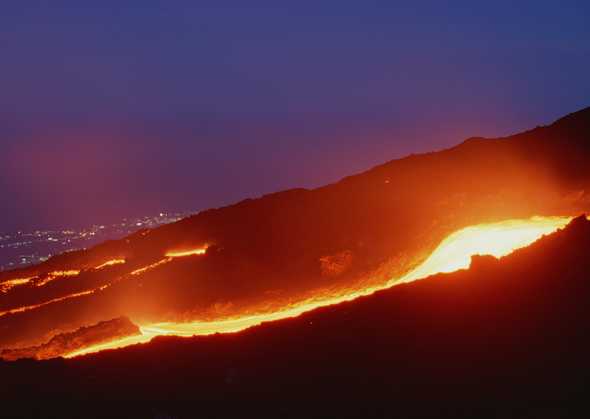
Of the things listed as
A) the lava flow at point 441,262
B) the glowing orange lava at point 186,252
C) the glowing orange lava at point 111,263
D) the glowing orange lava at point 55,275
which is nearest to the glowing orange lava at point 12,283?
the glowing orange lava at point 55,275

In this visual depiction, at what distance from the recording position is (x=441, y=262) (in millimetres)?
14680

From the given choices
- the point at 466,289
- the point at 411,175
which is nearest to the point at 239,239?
the point at 411,175

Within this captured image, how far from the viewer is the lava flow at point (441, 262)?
14.1 m

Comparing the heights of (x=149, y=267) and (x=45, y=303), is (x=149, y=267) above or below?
above

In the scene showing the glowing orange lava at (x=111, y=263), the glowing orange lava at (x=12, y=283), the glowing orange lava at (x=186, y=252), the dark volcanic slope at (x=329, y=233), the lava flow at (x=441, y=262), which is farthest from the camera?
the glowing orange lava at (x=12, y=283)

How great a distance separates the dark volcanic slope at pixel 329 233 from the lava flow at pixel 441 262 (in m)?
0.53

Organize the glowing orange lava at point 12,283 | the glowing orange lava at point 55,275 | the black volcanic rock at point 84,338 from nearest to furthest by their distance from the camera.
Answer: the black volcanic rock at point 84,338 → the glowing orange lava at point 55,275 → the glowing orange lava at point 12,283

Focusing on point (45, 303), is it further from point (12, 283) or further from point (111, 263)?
A: point (12, 283)

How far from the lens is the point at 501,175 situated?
60.4ft

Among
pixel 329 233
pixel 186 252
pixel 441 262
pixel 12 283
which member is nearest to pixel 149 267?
pixel 186 252

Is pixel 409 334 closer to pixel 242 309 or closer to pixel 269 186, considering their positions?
pixel 242 309

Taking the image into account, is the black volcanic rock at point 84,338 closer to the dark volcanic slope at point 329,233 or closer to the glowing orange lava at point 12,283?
the dark volcanic slope at point 329,233

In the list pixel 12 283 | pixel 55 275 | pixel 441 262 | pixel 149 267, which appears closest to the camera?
pixel 441 262

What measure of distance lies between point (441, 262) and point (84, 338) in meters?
9.12
